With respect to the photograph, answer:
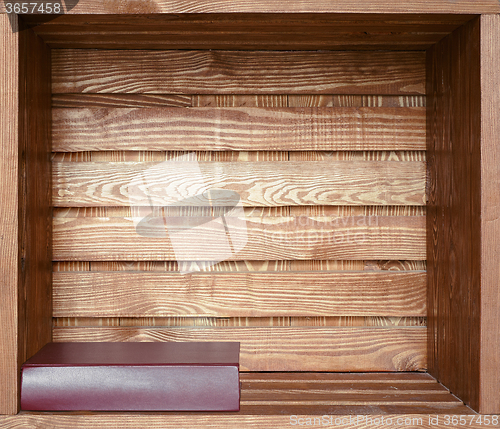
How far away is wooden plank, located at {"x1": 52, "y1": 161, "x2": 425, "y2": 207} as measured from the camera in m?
1.25

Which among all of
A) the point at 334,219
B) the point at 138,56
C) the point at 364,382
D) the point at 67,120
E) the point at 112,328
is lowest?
the point at 364,382

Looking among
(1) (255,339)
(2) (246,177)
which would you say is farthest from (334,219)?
(1) (255,339)

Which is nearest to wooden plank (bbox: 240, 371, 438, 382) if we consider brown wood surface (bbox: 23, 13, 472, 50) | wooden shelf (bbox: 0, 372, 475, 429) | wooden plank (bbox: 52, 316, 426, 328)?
wooden shelf (bbox: 0, 372, 475, 429)

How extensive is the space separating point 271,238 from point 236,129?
0.34m

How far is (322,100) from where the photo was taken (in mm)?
1267

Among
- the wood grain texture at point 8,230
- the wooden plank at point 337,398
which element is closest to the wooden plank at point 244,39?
the wood grain texture at point 8,230

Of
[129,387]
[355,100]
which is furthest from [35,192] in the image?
[355,100]

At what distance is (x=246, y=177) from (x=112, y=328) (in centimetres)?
60

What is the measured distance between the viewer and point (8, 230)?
98 cm

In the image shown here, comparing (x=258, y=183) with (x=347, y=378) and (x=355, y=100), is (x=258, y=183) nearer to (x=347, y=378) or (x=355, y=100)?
(x=355, y=100)

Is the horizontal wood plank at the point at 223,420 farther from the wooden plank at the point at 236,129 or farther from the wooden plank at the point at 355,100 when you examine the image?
A: the wooden plank at the point at 355,100

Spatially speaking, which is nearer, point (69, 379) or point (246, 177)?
point (69, 379)

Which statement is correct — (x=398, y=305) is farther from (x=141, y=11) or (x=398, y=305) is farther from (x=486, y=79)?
(x=141, y=11)

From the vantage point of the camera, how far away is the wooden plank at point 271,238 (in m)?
1.25
